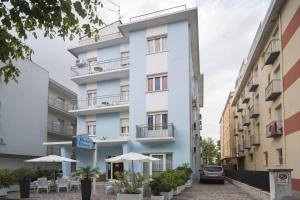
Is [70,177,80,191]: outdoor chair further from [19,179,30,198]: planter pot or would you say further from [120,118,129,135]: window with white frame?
[120,118,129,135]: window with white frame

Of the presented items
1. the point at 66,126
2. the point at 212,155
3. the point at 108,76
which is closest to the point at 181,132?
the point at 108,76

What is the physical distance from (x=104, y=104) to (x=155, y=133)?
19.9ft

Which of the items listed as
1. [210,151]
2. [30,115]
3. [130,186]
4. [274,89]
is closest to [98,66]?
[30,115]

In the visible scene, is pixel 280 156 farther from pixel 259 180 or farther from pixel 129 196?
pixel 129 196

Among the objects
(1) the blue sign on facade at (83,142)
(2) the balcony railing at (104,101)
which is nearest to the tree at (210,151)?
(2) the balcony railing at (104,101)

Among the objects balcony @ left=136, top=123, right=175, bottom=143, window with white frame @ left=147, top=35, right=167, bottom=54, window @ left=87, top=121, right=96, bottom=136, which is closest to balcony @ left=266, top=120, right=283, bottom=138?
balcony @ left=136, top=123, right=175, bottom=143

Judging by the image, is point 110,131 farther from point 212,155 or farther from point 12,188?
point 212,155

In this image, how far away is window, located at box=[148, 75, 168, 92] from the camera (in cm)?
2744

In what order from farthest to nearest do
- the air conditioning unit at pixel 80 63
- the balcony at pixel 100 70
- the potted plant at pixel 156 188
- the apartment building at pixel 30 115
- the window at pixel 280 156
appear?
the air conditioning unit at pixel 80 63 < the balcony at pixel 100 70 < the apartment building at pixel 30 115 < the window at pixel 280 156 < the potted plant at pixel 156 188

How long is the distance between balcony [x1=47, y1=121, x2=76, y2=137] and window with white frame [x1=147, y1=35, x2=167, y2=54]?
14.9 m

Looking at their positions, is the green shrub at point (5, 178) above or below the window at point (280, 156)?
below

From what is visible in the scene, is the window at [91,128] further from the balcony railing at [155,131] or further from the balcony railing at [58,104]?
the balcony railing at [58,104]

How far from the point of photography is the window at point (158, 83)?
27.4 metres

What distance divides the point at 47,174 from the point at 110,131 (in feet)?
21.1
